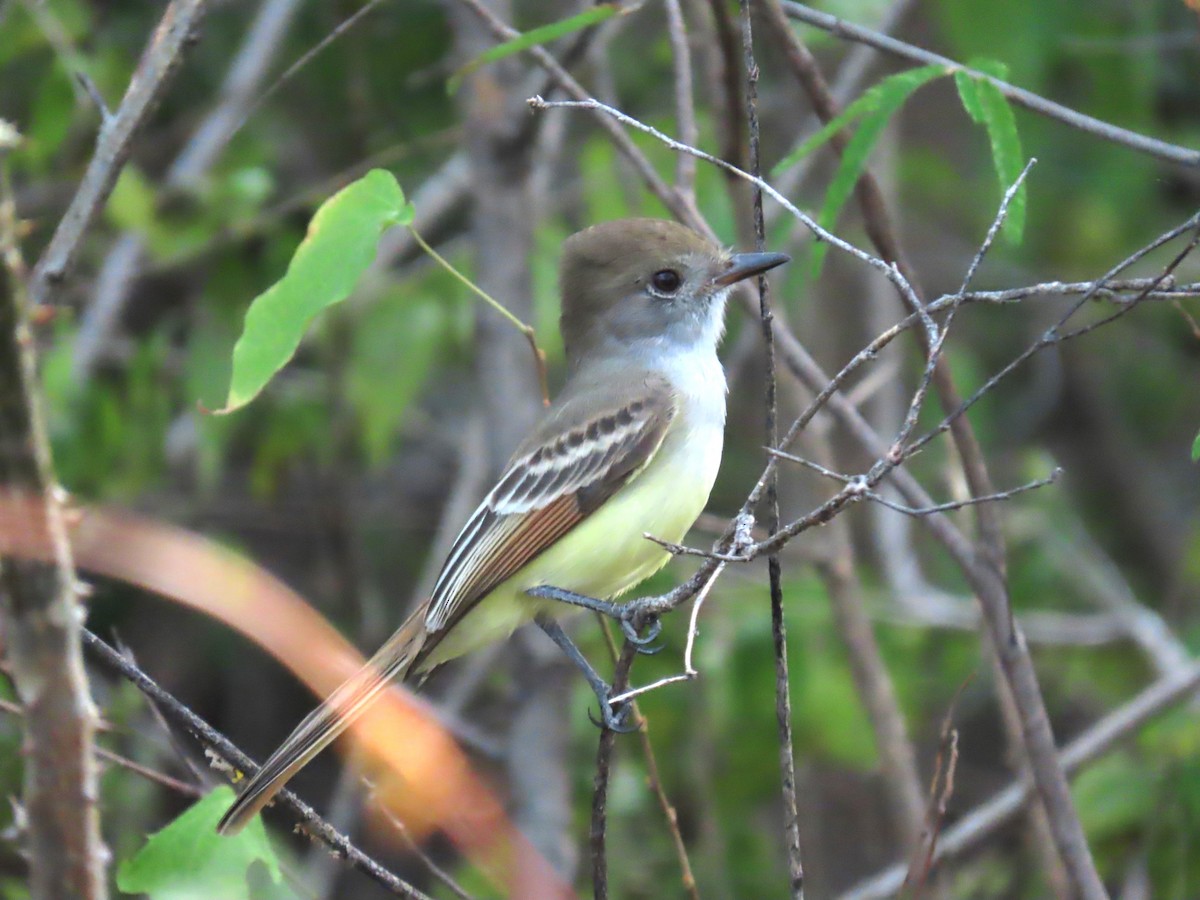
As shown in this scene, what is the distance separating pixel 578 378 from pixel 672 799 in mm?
2373

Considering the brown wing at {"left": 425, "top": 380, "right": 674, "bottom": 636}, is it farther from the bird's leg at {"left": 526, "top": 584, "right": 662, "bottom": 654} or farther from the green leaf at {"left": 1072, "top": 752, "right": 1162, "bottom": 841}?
the green leaf at {"left": 1072, "top": 752, "right": 1162, "bottom": 841}

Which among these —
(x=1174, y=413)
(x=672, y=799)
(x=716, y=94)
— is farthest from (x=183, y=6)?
(x=1174, y=413)

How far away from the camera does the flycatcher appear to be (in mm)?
3760

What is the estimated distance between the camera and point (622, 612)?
10.3ft

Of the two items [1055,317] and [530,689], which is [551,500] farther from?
[1055,317]

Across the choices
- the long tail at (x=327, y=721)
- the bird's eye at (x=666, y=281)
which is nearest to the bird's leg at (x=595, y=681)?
the long tail at (x=327, y=721)

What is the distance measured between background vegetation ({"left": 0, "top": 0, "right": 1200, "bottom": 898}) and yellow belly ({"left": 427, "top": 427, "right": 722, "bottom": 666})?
561mm

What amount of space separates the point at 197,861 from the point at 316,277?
1.04m

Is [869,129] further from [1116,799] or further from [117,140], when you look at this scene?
[1116,799]

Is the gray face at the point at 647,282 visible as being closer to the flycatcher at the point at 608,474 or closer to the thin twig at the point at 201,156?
the flycatcher at the point at 608,474

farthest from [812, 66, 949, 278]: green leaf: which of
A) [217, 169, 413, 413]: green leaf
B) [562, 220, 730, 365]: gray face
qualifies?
[562, 220, 730, 365]: gray face

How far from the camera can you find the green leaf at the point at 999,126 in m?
2.95

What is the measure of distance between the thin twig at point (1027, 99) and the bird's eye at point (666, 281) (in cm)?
95

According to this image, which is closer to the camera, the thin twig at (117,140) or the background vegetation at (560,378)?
the thin twig at (117,140)
